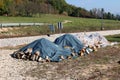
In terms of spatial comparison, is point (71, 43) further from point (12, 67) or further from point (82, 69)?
point (12, 67)

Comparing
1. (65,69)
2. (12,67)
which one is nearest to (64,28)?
(12,67)

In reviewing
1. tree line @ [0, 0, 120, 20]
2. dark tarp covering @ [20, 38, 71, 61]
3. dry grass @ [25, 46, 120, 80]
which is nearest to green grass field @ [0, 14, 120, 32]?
tree line @ [0, 0, 120, 20]

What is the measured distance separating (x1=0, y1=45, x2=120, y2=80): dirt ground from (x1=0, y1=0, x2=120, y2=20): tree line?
162 feet

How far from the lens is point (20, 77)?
15.0 m

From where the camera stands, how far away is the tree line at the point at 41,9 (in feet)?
308

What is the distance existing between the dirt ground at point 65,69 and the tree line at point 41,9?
49271 millimetres

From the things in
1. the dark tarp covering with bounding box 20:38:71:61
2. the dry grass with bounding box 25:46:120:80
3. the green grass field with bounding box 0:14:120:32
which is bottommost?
the green grass field with bounding box 0:14:120:32

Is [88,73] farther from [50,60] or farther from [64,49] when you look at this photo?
[64,49]

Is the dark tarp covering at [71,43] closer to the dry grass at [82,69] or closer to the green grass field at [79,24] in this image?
the dry grass at [82,69]

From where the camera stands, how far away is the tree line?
308ft

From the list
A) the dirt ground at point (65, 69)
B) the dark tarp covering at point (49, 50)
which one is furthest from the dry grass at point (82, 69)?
the dark tarp covering at point (49, 50)

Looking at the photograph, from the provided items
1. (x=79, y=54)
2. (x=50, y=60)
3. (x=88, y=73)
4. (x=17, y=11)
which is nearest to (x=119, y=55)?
(x=79, y=54)

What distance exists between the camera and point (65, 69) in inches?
661

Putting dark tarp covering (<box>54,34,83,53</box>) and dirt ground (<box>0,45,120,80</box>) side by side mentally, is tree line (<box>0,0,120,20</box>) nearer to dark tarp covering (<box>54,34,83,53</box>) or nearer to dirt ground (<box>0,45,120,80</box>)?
dark tarp covering (<box>54,34,83,53</box>)
